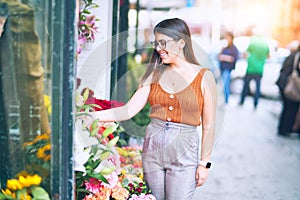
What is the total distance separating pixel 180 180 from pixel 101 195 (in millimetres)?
467

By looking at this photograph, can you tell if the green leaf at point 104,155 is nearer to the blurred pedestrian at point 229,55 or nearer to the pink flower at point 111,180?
the pink flower at point 111,180

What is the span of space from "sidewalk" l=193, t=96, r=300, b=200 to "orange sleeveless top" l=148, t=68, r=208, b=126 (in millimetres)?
1961

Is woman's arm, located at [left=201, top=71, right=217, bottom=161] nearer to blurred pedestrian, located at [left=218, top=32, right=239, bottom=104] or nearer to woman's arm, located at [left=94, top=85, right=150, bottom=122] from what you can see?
woman's arm, located at [left=94, top=85, right=150, bottom=122]

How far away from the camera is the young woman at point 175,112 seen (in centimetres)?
282

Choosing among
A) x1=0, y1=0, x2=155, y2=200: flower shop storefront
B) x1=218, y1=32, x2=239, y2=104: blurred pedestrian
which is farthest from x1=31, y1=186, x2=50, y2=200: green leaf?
x1=218, y1=32, x2=239, y2=104: blurred pedestrian

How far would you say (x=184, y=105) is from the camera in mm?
2846

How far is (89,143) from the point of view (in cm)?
255

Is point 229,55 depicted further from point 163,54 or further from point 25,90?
point 25,90

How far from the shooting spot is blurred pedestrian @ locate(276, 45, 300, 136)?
7.92 meters

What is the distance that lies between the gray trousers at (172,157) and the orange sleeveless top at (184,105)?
0.04 metres

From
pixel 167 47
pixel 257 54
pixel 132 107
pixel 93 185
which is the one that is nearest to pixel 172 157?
pixel 132 107

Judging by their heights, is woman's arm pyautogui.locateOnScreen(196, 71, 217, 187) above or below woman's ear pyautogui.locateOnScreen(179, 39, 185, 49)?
below

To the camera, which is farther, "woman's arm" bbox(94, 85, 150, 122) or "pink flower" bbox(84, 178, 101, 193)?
"woman's arm" bbox(94, 85, 150, 122)

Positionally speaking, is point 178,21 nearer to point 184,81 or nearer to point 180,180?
point 184,81
